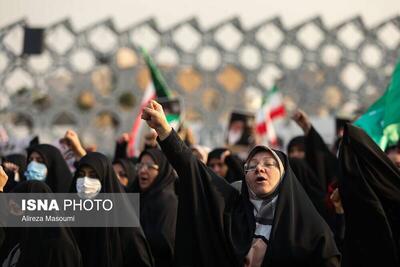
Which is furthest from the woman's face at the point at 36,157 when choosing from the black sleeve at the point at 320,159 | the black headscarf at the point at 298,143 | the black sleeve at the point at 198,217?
the black headscarf at the point at 298,143

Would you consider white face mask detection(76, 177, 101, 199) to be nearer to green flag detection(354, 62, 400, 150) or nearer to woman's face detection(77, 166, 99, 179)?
woman's face detection(77, 166, 99, 179)

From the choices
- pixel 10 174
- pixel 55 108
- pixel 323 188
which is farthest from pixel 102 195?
pixel 55 108

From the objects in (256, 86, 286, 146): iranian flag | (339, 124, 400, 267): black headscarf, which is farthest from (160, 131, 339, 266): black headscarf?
(256, 86, 286, 146): iranian flag

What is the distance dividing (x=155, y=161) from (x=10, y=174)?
1248 mm

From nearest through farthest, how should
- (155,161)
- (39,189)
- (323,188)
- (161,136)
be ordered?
(161,136)
(39,189)
(155,161)
(323,188)

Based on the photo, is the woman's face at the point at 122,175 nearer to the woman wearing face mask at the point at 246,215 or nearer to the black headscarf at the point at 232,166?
the black headscarf at the point at 232,166

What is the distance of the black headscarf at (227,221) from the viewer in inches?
116

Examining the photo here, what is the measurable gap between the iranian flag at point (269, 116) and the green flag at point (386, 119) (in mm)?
4243

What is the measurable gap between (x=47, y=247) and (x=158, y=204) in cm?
87

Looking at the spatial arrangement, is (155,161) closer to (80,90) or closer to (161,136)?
(161,136)

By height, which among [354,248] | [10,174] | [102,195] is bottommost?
[354,248]

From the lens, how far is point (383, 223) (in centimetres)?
288

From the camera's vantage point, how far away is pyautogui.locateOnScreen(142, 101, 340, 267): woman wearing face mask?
295cm

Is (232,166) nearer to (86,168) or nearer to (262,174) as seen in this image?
(86,168)
